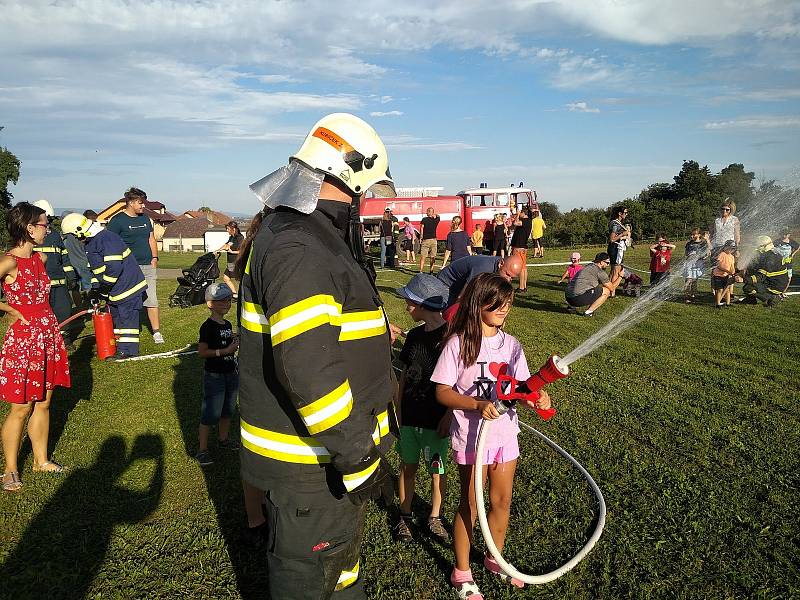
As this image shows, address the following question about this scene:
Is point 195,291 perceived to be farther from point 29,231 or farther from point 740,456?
point 740,456

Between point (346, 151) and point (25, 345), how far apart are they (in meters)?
4.06

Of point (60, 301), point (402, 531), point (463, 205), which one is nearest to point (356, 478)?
point (402, 531)

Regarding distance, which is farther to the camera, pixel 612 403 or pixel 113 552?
pixel 612 403

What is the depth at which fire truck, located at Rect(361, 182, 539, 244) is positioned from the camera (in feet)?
107

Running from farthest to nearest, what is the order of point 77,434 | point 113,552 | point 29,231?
point 77,434 < point 29,231 < point 113,552

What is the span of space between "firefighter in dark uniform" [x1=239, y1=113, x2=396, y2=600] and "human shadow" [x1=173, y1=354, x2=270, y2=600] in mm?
1461

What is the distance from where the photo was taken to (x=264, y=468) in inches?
99.0

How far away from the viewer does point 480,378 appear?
11.6 feet

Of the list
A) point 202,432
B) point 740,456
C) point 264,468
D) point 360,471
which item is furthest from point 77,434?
point 740,456

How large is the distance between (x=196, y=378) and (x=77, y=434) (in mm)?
2143

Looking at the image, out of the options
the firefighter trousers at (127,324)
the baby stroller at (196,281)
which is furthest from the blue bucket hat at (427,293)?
the baby stroller at (196,281)

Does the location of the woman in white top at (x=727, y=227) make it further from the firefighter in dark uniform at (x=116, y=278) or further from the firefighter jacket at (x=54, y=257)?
the firefighter jacket at (x=54, y=257)

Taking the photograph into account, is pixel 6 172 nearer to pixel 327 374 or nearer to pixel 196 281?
pixel 196 281

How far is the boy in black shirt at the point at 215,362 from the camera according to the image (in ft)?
17.5
